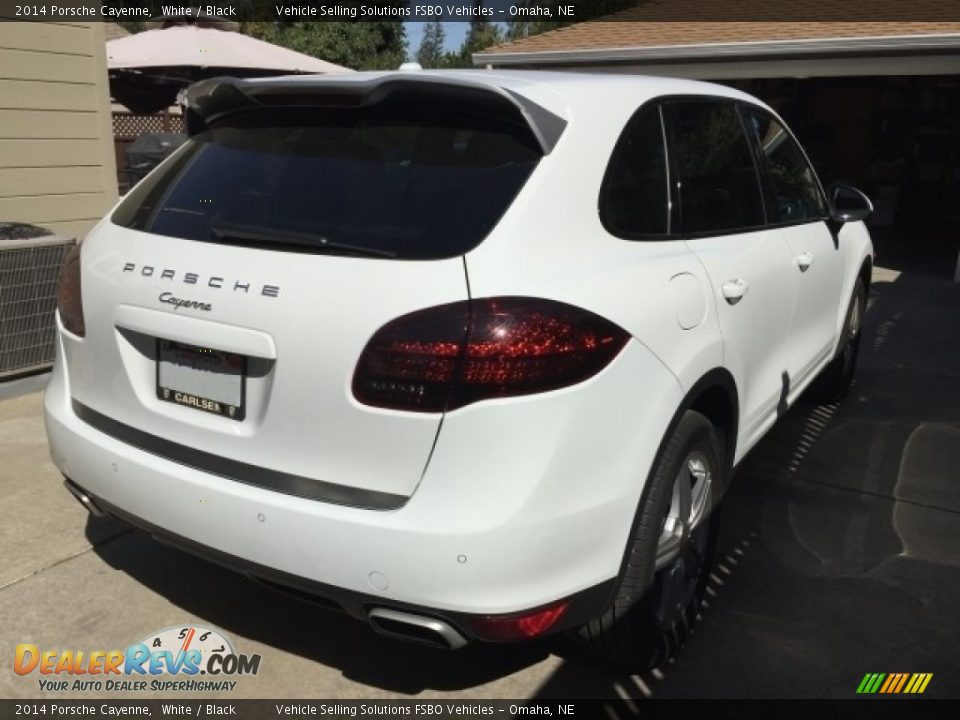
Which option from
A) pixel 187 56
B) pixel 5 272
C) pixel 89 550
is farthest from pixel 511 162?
pixel 187 56

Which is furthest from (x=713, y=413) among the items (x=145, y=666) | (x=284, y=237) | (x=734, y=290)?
(x=145, y=666)

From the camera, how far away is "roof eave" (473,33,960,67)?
9.87 meters

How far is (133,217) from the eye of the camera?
267cm

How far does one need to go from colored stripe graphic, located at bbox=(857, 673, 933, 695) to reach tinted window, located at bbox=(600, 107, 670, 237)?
152 centimetres

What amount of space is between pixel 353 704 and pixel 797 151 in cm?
318

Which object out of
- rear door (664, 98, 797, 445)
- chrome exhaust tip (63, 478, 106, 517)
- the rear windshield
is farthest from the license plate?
rear door (664, 98, 797, 445)

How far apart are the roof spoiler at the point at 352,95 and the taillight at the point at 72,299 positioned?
0.62 m

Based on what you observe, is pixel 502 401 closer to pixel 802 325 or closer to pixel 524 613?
pixel 524 613

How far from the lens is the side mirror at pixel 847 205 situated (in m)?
4.32

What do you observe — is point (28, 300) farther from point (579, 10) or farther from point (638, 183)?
point (579, 10)

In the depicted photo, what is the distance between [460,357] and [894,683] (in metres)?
1.83

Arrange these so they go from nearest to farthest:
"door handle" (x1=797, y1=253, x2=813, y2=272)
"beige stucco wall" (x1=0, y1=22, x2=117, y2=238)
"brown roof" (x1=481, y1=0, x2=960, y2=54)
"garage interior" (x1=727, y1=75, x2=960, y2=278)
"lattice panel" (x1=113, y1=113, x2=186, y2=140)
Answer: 1. "door handle" (x1=797, y1=253, x2=813, y2=272)
2. "beige stucco wall" (x1=0, y1=22, x2=117, y2=238)
3. "brown roof" (x1=481, y1=0, x2=960, y2=54)
4. "lattice panel" (x1=113, y1=113, x2=186, y2=140)
5. "garage interior" (x1=727, y1=75, x2=960, y2=278)

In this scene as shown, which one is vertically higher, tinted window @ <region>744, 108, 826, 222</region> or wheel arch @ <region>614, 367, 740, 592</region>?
tinted window @ <region>744, 108, 826, 222</region>

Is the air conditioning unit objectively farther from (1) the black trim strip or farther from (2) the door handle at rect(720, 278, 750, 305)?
(2) the door handle at rect(720, 278, 750, 305)
